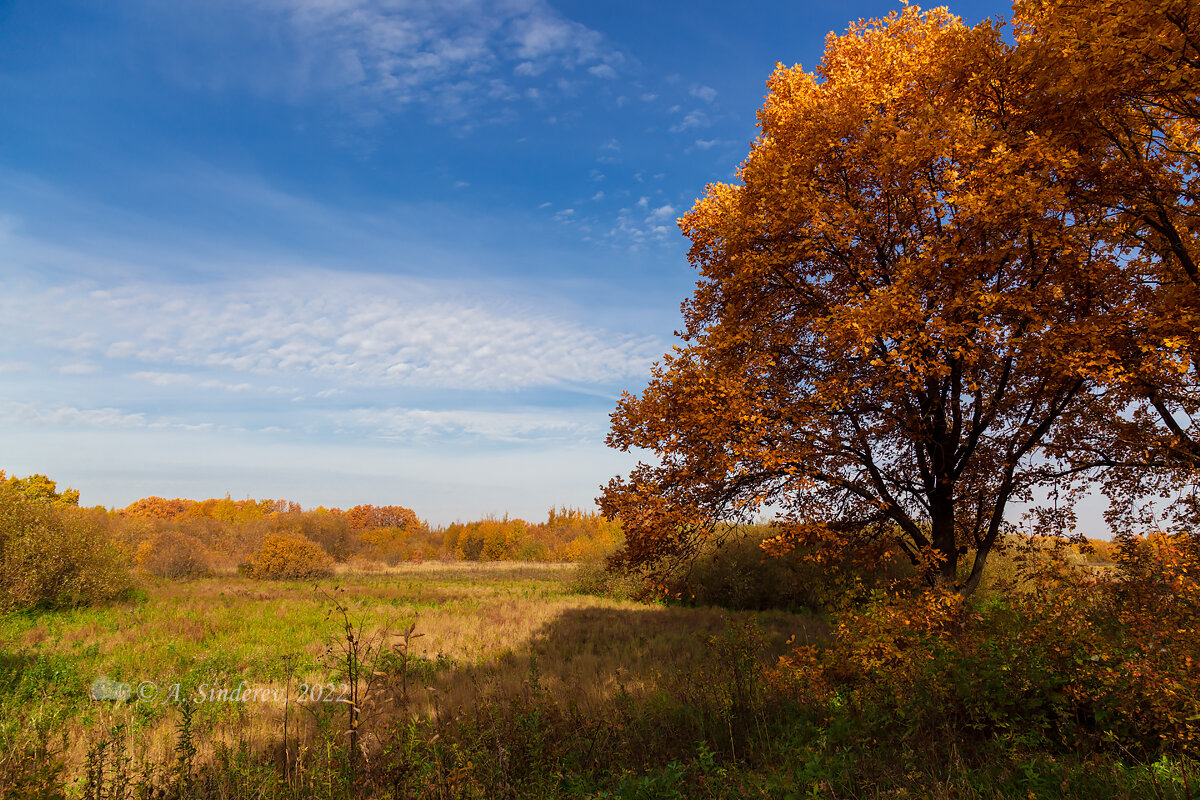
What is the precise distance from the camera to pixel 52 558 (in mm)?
21109

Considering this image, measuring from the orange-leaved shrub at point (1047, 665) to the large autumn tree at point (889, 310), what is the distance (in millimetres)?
1887

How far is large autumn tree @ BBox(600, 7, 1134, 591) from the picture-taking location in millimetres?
8633

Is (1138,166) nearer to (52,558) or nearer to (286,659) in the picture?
(286,659)

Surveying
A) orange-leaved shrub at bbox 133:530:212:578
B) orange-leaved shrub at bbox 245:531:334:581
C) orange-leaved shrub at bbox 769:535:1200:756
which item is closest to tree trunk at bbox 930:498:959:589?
orange-leaved shrub at bbox 769:535:1200:756

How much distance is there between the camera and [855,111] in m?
9.94

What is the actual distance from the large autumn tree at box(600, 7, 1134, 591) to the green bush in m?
23.7

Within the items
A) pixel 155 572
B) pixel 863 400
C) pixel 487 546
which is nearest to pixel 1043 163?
pixel 863 400

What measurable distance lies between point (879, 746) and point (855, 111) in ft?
32.7

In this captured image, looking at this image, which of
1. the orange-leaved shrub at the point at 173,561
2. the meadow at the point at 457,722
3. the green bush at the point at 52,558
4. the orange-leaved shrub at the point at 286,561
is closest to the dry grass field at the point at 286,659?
the meadow at the point at 457,722

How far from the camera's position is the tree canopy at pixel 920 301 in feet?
27.6

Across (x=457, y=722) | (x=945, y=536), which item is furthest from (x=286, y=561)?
(x=945, y=536)

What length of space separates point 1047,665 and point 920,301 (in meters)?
5.82

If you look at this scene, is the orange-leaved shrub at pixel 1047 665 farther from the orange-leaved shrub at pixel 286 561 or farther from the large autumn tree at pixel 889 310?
the orange-leaved shrub at pixel 286 561

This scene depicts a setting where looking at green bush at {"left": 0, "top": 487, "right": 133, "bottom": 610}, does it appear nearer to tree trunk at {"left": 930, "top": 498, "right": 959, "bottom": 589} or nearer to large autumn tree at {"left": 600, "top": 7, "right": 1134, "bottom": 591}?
large autumn tree at {"left": 600, "top": 7, "right": 1134, "bottom": 591}
